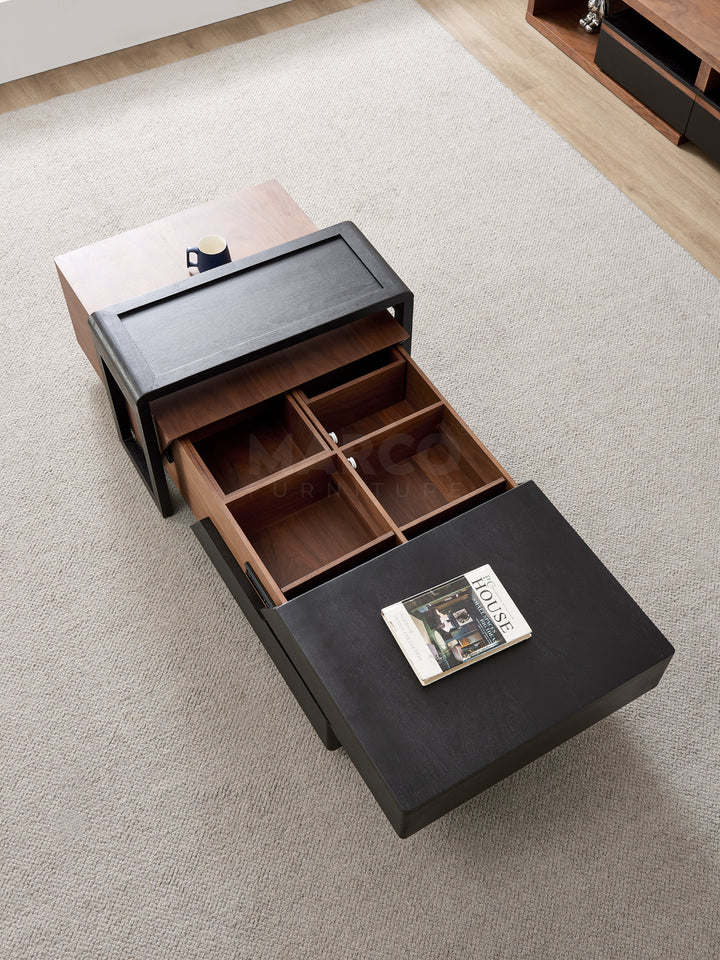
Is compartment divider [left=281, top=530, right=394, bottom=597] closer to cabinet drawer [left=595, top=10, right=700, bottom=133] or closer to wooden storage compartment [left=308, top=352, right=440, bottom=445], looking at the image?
wooden storage compartment [left=308, top=352, right=440, bottom=445]

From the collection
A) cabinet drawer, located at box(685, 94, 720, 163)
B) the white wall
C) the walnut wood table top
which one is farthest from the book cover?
the white wall

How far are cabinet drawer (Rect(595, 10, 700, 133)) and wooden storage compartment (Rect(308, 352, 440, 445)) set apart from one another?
5.35ft

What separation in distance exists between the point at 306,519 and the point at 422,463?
0.27 meters

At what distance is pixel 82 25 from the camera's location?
3.25 m

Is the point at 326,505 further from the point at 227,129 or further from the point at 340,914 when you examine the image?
the point at 227,129

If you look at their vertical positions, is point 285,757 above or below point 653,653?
below

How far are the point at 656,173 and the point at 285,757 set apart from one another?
2.19m

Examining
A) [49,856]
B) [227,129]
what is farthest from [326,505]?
[227,129]

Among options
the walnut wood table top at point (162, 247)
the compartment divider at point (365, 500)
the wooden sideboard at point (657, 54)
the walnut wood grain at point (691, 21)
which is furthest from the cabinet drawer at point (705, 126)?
the compartment divider at point (365, 500)

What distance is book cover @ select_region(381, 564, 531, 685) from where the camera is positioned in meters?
1.62

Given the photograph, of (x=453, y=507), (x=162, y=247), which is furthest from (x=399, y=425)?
(x=162, y=247)

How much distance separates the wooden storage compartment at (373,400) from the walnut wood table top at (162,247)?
441 mm

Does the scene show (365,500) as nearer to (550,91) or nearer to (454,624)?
(454,624)

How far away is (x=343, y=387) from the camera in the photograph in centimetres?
201
